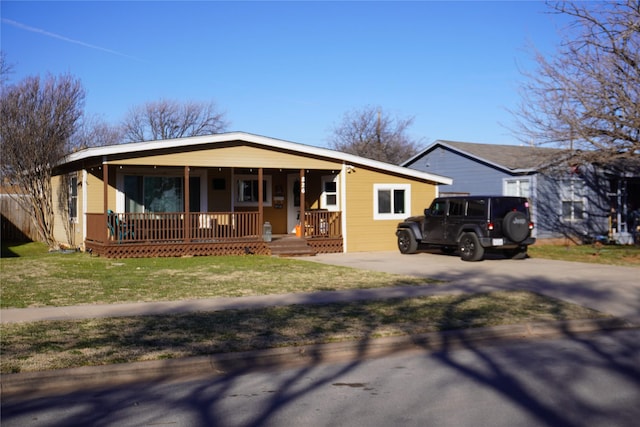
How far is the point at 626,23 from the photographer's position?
19141 mm

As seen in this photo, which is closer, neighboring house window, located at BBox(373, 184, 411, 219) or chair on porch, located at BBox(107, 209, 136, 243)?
chair on porch, located at BBox(107, 209, 136, 243)

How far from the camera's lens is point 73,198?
25.1 metres

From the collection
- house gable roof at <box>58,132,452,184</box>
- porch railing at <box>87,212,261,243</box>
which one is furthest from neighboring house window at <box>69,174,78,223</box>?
porch railing at <box>87,212,261,243</box>

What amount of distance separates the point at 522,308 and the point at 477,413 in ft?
19.2

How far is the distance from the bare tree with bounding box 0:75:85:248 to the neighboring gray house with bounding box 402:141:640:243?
15.4 m

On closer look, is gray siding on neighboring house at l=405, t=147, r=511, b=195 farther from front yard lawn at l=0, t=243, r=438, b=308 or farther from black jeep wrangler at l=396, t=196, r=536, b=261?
front yard lawn at l=0, t=243, r=438, b=308

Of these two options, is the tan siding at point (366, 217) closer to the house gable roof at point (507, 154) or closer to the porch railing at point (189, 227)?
the porch railing at point (189, 227)

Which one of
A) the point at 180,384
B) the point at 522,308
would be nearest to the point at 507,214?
the point at 522,308

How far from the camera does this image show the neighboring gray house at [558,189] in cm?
2736

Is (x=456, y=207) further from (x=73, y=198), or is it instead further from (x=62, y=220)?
(x=62, y=220)

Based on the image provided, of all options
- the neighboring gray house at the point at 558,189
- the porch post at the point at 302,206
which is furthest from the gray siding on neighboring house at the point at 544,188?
the porch post at the point at 302,206

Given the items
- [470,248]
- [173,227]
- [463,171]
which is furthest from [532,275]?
[463,171]

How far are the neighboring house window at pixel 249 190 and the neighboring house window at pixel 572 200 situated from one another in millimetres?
12369

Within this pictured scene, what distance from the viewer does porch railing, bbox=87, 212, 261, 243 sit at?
2077 centimetres
